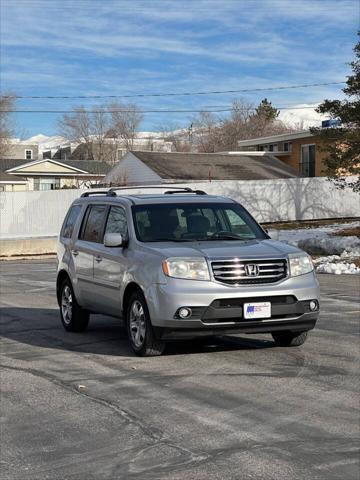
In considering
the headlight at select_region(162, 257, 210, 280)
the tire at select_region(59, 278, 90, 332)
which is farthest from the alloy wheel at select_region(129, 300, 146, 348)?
the tire at select_region(59, 278, 90, 332)

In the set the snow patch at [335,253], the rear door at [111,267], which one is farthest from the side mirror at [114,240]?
the snow patch at [335,253]

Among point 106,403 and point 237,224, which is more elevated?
point 237,224

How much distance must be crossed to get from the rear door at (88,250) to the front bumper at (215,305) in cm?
190

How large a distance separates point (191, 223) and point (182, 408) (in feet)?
10.4

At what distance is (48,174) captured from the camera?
216 ft

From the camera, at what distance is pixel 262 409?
6.38 m

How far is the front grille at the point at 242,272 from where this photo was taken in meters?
8.02

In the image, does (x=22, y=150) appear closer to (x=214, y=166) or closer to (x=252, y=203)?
(x=214, y=166)

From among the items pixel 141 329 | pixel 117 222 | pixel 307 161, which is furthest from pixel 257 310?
pixel 307 161

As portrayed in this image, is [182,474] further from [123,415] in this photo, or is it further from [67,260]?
[67,260]

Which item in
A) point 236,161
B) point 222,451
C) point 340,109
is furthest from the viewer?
point 236,161

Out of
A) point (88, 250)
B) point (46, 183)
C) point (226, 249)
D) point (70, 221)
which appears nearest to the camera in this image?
point (226, 249)

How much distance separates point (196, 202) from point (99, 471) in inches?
195

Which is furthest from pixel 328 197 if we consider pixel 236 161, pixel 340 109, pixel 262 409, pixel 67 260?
pixel 262 409
